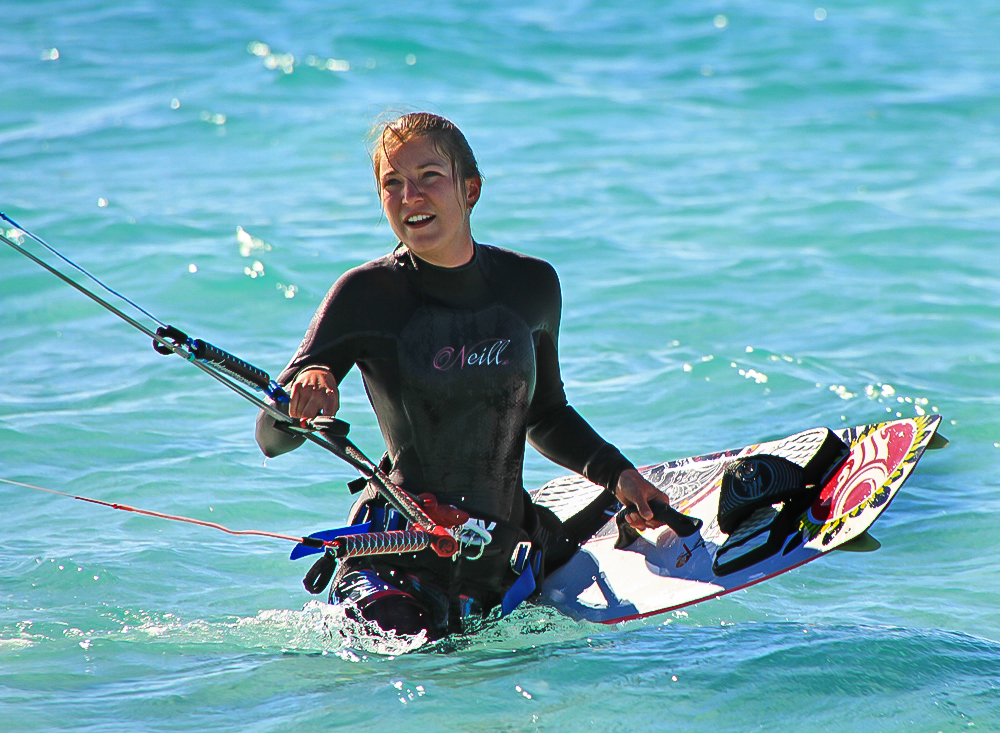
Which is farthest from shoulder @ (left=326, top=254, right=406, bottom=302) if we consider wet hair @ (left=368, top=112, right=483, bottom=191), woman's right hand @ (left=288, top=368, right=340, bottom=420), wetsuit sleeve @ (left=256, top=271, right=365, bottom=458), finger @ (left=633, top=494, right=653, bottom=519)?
finger @ (left=633, top=494, right=653, bottom=519)

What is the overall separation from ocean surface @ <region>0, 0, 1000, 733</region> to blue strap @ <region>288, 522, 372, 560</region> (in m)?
0.24

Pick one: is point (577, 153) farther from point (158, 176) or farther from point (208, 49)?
point (208, 49)

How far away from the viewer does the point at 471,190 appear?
3.23 meters

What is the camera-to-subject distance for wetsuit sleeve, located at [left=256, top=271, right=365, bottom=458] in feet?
9.78

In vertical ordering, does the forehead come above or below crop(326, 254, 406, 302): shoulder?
above

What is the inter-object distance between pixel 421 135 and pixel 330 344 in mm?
628

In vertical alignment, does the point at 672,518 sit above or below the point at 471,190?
below

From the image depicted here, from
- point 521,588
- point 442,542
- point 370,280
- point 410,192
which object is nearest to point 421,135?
point 410,192

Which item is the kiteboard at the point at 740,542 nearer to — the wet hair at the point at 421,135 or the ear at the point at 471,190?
the ear at the point at 471,190

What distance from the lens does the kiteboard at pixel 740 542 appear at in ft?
11.1

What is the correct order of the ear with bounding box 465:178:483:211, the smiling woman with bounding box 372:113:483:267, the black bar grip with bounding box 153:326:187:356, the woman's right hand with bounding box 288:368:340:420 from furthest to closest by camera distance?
1. the ear with bounding box 465:178:483:211
2. the smiling woman with bounding box 372:113:483:267
3. the woman's right hand with bounding box 288:368:340:420
4. the black bar grip with bounding box 153:326:187:356

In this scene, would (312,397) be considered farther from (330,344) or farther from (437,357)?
(437,357)

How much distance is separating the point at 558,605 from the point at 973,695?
3.90 ft

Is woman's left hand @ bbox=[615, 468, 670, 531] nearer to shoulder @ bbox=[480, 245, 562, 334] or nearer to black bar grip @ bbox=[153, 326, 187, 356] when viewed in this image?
shoulder @ bbox=[480, 245, 562, 334]
